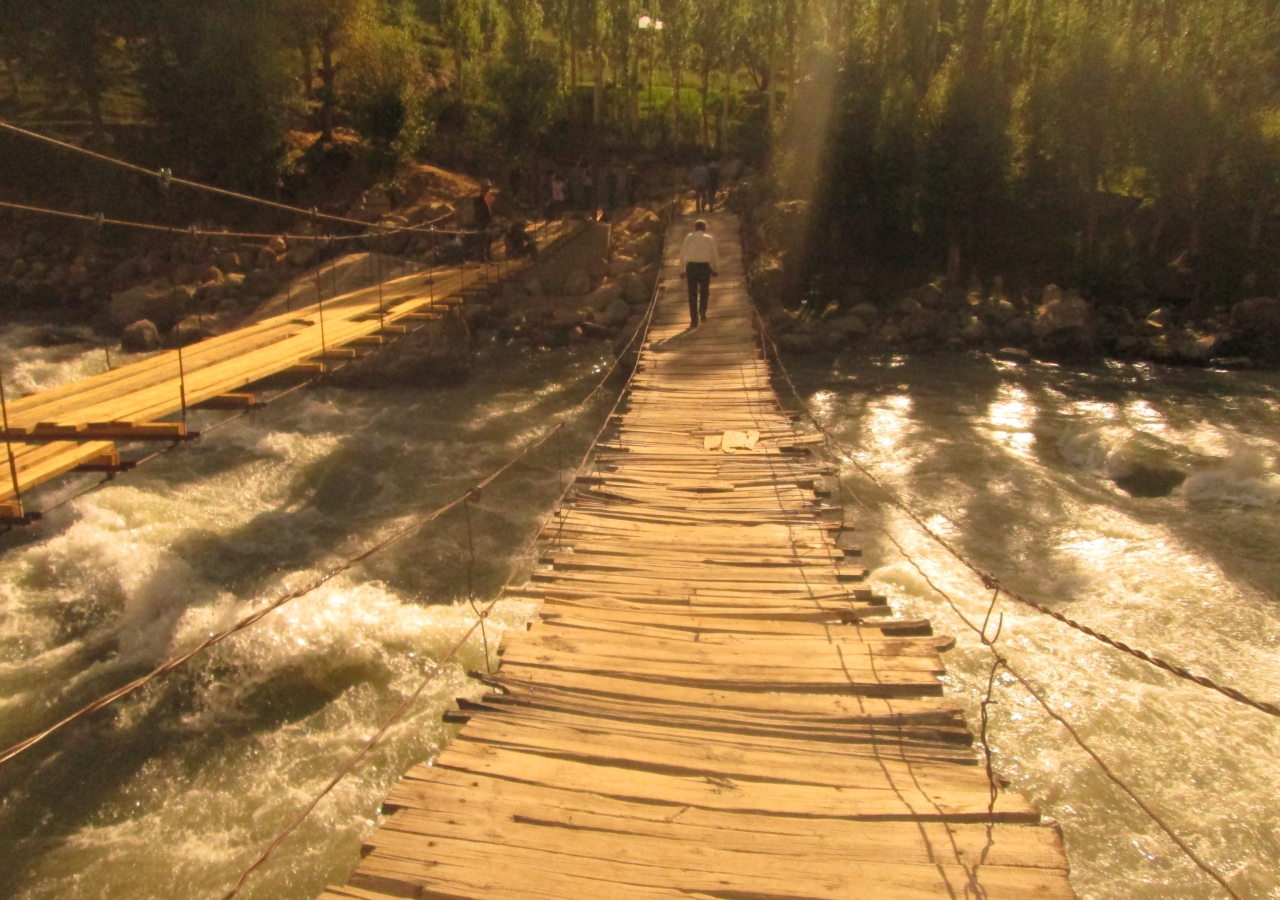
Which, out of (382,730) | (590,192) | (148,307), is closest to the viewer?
(382,730)

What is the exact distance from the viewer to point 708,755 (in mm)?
3104

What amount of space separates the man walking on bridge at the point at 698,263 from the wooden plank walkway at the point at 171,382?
2599 millimetres

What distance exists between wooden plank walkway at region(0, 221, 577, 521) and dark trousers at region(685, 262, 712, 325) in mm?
2588

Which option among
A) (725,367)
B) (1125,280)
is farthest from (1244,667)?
(1125,280)

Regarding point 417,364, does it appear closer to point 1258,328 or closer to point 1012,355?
point 1012,355

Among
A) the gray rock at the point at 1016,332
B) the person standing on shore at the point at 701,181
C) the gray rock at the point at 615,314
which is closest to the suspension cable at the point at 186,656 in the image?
the gray rock at the point at 615,314

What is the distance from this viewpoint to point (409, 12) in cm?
2636

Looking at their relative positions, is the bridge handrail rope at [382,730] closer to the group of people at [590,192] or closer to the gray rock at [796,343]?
the gray rock at [796,343]

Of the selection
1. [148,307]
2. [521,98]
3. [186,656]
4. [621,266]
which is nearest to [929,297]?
[621,266]

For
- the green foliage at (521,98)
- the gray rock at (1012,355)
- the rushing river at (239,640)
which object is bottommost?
the rushing river at (239,640)

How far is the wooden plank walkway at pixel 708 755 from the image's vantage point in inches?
101

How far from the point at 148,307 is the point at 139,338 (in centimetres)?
175

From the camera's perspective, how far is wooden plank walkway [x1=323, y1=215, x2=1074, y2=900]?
2553 millimetres

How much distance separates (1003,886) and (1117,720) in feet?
12.0
